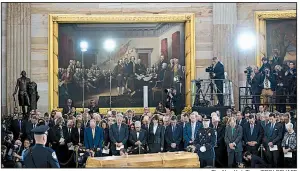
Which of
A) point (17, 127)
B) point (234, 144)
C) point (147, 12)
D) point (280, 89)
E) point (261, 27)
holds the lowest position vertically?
point (234, 144)

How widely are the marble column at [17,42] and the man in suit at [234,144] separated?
23.3ft

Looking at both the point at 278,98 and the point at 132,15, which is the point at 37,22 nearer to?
the point at 132,15

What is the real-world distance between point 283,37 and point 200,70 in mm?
2871

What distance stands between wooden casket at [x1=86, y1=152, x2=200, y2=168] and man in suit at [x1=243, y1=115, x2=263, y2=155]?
1725 millimetres

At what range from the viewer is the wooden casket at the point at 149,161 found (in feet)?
38.3

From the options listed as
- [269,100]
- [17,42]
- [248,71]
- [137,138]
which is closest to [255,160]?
[269,100]

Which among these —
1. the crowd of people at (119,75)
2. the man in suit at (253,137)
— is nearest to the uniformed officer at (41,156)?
the man in suit at (253,137)

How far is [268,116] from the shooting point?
44.4 ft

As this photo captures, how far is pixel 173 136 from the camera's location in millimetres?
13445

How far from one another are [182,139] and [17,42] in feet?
23.0

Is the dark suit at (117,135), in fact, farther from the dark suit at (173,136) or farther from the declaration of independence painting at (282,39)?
the declaration of independence painting at (282,39)

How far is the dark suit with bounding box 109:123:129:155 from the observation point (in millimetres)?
13320

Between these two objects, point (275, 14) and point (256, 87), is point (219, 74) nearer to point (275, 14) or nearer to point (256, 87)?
point (256, 87)

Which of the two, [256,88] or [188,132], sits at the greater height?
[256,88]
